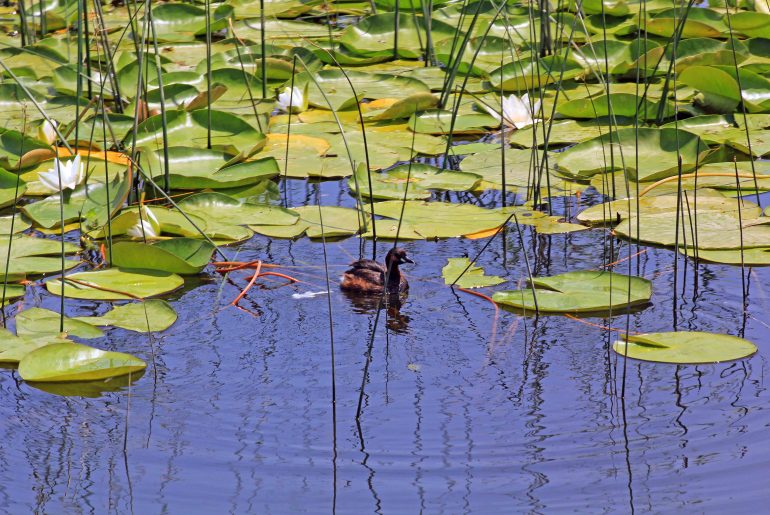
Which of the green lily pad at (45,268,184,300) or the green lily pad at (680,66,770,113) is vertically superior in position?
the green lily pad at (680,66,770,113)

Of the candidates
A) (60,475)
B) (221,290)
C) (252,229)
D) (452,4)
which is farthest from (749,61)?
(60,475)

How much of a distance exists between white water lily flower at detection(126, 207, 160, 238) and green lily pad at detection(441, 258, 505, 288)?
1482 millimetres

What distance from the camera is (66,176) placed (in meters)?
5.45

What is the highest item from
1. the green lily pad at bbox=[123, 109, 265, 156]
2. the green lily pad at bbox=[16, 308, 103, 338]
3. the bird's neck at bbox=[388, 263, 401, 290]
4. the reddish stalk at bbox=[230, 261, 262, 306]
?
the green lily pad at bbox=[123, 109, 265, 156]

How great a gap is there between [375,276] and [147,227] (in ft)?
4.37

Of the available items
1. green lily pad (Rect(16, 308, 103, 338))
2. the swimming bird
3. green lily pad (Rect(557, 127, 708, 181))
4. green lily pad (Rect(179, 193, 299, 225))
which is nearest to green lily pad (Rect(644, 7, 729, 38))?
green lily pad (Rect(557, 127, 708, 181))

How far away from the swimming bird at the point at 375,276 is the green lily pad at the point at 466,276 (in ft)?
0.69

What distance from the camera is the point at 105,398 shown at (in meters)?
3.71

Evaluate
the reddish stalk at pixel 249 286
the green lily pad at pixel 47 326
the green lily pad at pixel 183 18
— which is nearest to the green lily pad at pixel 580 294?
the reddish stalk at pixel 249 286

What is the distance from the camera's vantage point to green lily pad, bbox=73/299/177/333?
428 cm

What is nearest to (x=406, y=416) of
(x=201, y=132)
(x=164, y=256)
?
(x=164, y=256)

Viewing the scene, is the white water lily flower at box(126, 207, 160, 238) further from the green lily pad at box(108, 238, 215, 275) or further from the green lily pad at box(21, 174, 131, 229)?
the green lily pad at box(108, 238, 215, 275)

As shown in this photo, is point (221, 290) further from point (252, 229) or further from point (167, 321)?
point (252, 229)

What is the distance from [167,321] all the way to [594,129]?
337cm
